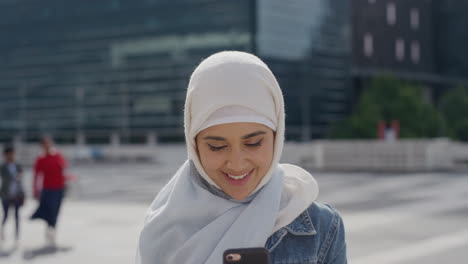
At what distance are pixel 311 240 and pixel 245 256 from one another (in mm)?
407

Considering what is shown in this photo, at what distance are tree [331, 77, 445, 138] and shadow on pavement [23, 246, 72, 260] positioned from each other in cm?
3877

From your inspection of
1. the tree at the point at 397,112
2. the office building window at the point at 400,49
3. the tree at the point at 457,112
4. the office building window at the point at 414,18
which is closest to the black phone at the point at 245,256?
the tree at the point at 397,112

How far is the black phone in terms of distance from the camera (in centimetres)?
180

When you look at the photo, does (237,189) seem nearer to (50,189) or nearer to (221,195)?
(221,195)

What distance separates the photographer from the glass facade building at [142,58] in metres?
69.3

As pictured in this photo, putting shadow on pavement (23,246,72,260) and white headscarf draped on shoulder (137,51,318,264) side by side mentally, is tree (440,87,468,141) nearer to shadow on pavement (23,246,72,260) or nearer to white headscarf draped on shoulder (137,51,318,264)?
shadow on pavement (23,246,72,260)

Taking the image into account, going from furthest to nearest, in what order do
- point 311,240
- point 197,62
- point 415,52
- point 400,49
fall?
point 415,52, point 400,49, point 197,62, point 311,240

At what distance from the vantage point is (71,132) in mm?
81312

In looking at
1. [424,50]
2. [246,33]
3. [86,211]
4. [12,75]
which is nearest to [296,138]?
[246,33]

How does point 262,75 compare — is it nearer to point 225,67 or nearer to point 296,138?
point 225,67

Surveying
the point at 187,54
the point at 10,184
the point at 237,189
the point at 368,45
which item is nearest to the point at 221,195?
the point at 237,189

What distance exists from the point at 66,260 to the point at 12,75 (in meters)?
81.6

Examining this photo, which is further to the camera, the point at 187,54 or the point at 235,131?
the point at 187,54

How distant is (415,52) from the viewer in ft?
249
